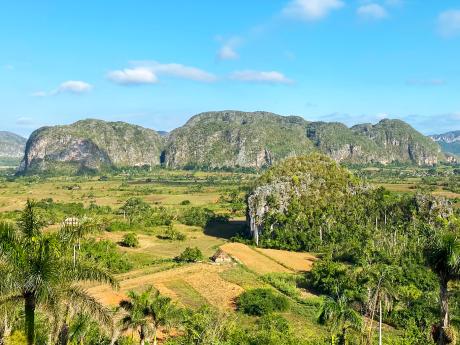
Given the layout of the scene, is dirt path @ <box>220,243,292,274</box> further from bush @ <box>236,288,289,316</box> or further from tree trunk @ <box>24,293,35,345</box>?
tree trunk @ <box>24,293,35,345</box>

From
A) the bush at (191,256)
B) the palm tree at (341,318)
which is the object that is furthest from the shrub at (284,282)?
the palm tree at (341,318)

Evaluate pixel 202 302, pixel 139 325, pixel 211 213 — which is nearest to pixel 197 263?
pixel 202 302

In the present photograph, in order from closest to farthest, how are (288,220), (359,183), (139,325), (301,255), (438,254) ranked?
(438,254) < (139,325) < (301,255) < (288,220) < (359,183)

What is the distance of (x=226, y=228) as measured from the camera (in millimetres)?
90312

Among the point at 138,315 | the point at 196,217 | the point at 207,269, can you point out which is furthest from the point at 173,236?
the point at 138,315

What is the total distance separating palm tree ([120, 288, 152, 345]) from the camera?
26.6 meters

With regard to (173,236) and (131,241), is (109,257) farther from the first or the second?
(173,236)

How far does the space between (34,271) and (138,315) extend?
50.7 feet

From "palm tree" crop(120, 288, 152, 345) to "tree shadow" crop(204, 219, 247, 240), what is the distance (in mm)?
53580

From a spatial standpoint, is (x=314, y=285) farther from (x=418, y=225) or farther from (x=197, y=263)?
(x=418, y=225)

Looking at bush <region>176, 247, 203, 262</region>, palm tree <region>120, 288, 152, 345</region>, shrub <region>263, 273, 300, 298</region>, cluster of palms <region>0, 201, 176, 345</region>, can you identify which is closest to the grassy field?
shrub <region>263, 273, 300, 298</region>

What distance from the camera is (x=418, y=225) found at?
71375 mm

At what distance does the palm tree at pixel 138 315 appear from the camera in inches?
1049

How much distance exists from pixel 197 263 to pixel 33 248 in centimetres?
4765
